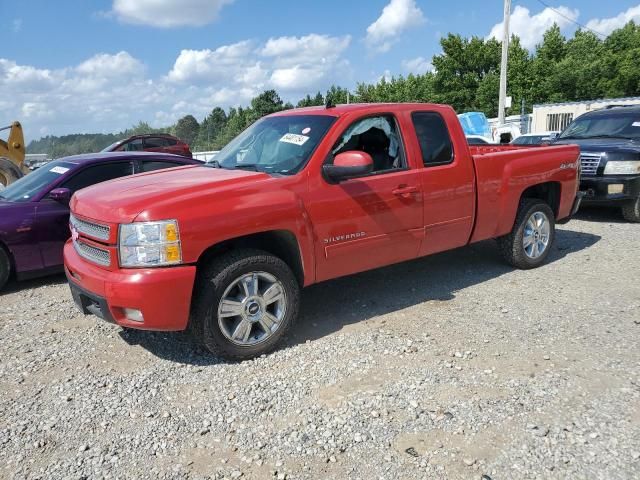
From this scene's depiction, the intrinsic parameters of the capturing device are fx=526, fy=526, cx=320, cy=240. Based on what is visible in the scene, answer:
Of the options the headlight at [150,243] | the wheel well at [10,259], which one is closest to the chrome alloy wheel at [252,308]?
the headlight at [150,243]

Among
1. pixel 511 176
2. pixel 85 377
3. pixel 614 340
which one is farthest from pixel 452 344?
pixel 85 377

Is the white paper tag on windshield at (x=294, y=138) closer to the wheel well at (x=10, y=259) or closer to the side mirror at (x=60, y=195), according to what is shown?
the side mirror at (x=60, y=195)

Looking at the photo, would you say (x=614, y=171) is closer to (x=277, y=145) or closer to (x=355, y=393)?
(x=277, y=145)

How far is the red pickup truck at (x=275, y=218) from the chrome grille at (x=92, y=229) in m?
0.02

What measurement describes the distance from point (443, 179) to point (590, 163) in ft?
15.9

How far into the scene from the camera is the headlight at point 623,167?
816 cm

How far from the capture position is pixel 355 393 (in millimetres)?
3420

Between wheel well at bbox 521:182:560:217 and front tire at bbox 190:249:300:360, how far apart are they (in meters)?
3.63

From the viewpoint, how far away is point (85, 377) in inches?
149

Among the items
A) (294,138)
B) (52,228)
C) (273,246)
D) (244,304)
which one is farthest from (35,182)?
(244,304)

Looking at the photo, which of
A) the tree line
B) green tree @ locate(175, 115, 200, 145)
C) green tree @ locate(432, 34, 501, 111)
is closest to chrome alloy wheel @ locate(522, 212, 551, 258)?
the tree line

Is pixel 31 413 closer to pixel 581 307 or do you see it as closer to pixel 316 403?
pixel 316 403

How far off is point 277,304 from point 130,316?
41.6 inches

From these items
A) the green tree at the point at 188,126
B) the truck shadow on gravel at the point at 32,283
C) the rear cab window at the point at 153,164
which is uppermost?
the green tree at the point at 188,126
